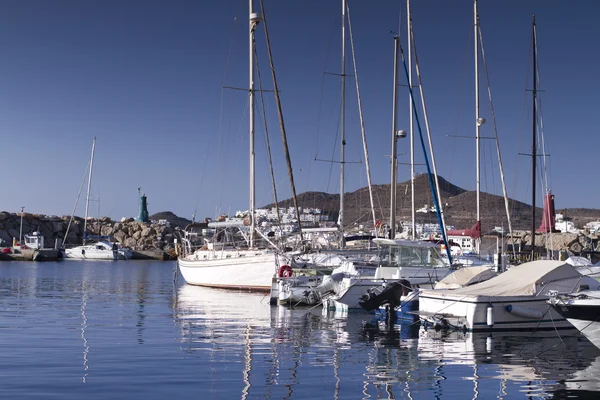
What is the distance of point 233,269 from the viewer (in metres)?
41.4

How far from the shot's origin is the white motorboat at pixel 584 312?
1725cm

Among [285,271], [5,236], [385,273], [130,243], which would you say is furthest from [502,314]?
[130,243]

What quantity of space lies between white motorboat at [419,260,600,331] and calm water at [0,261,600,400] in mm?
679

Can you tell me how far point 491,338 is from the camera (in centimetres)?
2102

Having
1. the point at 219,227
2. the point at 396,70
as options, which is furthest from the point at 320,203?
the point at 396,70

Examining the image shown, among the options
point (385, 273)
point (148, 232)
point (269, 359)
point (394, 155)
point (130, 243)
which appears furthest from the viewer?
point (148, 232)

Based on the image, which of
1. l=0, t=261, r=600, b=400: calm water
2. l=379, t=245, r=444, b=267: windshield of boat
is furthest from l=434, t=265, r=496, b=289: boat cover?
l=379, t=245, r=444, b=267: windshield of boat

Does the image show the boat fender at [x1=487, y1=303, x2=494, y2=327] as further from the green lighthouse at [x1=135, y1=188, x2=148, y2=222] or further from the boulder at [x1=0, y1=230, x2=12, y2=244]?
the green lighthouse at [x1=135, y1=188, x2=148, y2=222]

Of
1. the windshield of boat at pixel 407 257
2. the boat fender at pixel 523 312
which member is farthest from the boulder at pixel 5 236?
the boat fender at pixel 523 312

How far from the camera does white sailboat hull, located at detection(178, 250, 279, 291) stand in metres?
39.1

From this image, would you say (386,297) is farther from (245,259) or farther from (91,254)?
(91,254)

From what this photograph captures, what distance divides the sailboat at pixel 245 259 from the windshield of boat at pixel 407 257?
6.23m

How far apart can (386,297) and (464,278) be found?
296 cm

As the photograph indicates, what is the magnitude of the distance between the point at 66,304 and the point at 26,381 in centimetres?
1979
